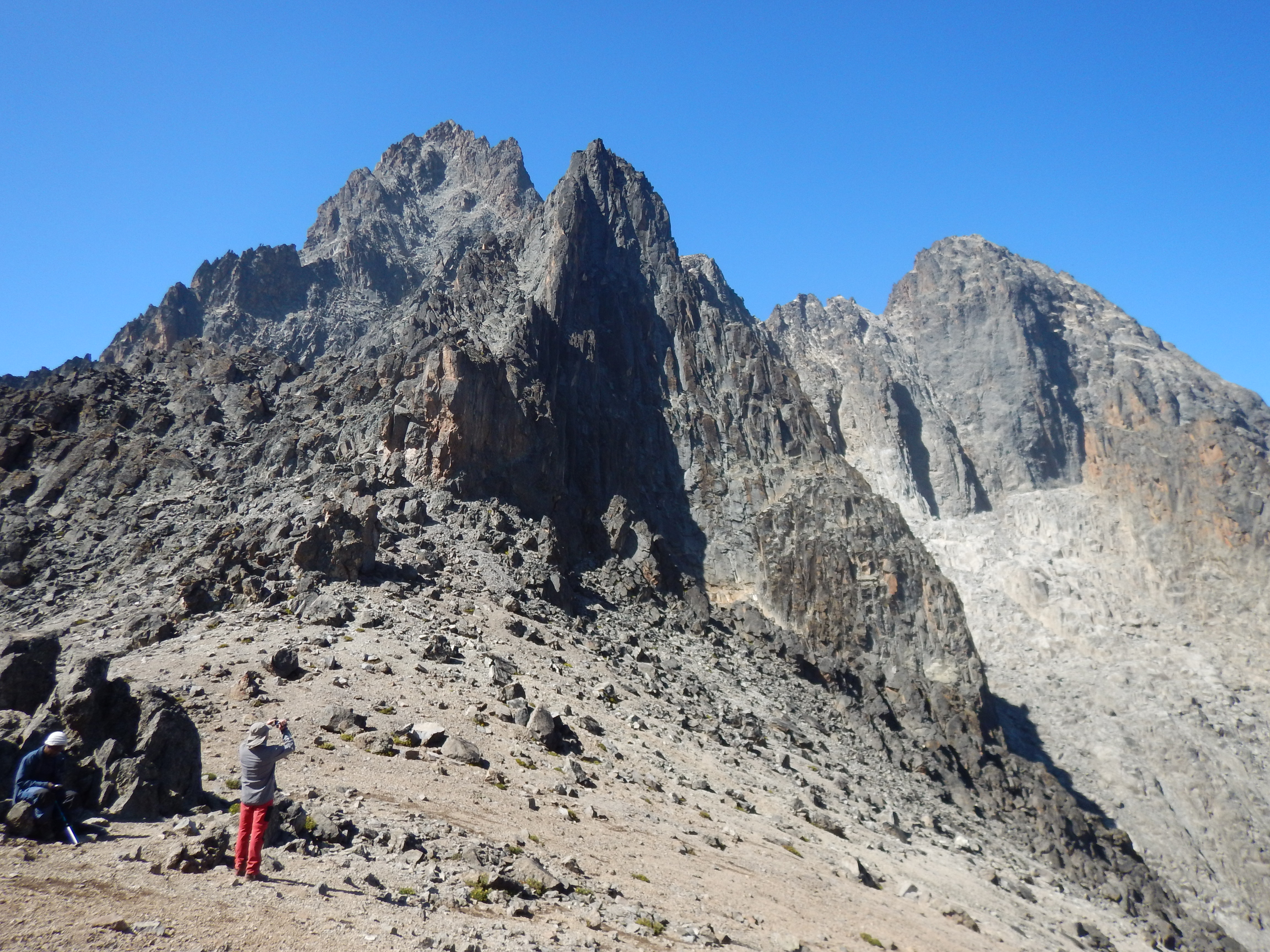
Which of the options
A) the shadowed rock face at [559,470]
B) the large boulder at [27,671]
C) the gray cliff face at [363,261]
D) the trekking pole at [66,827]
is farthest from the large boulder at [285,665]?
the gray cliff face at [363,261]

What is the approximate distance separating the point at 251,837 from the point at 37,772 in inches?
160

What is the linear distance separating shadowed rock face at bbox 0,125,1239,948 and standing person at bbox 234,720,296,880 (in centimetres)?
2765

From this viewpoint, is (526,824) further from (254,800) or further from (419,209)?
(419,209)

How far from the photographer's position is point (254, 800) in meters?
13.1

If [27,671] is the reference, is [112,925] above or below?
below

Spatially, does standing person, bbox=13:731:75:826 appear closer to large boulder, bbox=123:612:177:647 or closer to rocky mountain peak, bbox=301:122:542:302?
large boulder, bbox=123:612:177:647

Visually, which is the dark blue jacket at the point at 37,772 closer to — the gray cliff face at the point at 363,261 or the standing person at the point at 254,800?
the standing person at the point at 254,800

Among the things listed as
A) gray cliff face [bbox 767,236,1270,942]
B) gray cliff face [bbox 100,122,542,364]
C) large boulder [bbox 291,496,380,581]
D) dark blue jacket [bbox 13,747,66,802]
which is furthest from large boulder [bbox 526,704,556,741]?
gray cliff face [bbox 767,236,1270,942]

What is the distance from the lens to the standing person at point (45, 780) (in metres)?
13.0

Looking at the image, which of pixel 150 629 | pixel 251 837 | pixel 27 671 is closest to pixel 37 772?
pixel 251 837

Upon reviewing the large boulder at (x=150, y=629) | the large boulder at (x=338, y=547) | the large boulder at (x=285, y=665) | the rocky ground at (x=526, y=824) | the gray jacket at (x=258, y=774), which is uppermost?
the large boulder at (x=338, y=547)

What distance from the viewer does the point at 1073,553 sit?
10444cm

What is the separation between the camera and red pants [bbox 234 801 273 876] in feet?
42.3

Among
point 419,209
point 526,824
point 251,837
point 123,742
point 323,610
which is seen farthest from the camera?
point 419,209
